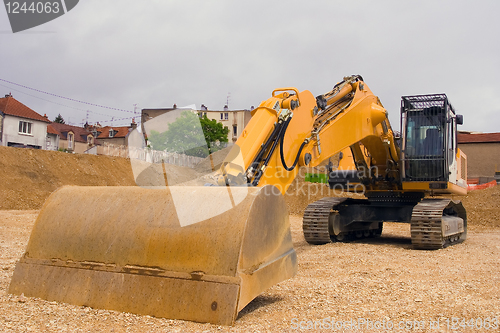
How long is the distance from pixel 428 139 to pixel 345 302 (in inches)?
226

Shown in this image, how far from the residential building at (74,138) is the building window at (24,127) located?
71.2 feet

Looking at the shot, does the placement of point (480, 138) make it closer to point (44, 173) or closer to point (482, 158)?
point (482, 158)

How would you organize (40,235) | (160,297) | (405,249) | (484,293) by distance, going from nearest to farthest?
1. (160,297)
2. (40,235)
3. (484,293)
4. (405,249)

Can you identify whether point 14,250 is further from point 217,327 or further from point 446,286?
point 446,286

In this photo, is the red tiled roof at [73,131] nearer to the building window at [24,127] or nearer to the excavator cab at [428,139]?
the building window at [24,127]

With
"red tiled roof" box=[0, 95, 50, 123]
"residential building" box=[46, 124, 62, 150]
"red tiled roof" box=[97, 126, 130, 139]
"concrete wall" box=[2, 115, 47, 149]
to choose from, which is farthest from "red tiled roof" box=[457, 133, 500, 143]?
"red tiled roof" box=[97, 126, 130, 139]

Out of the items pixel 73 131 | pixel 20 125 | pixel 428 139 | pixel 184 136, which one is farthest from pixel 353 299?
pixel 73 131

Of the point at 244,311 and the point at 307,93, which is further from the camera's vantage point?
the point at 307,93

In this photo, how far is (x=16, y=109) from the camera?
36.2 m

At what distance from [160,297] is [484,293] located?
11.0 feet

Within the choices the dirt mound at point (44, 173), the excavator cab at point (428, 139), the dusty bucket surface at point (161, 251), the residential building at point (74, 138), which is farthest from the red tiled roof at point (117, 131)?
the dusty bucket surface at point (161, 251)

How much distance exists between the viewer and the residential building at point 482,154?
3703cm

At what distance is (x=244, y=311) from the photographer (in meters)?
3.71

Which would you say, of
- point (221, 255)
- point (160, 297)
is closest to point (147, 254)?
point (160, 297)
